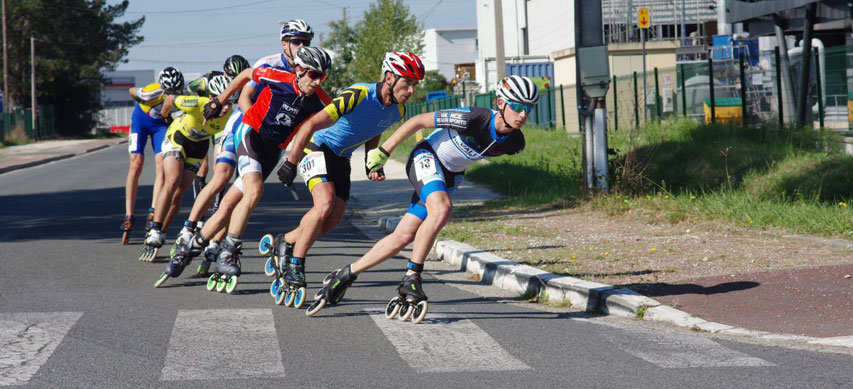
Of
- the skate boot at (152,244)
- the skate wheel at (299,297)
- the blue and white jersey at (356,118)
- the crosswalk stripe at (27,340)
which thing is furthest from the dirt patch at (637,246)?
the crosswalk stripe at (27,340)

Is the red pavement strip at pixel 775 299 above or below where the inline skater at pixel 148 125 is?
below

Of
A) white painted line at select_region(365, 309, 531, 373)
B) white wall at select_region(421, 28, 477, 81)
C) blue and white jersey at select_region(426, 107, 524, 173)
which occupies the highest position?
white wall at select_region(421, 28, 477, 81)

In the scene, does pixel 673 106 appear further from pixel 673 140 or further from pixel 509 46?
pixel 509 46

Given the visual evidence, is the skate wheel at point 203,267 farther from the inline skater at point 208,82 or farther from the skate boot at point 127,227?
the skate boot at point 127,227

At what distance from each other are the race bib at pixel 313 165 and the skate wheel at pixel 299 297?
841mm

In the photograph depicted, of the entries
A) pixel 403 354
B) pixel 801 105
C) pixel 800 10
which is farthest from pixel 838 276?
pixel 800 10

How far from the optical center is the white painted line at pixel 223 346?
505 centimetres

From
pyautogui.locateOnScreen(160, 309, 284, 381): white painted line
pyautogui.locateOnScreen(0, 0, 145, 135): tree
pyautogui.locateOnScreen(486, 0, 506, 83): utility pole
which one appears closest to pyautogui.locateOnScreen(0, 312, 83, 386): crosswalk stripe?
pyautogui.locateOnScreen(160, 309, 284, 381): white painted line

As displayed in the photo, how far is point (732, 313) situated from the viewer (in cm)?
663

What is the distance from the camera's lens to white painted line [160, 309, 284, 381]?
505 centimetres

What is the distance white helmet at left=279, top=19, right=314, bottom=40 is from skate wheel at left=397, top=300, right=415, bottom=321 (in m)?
2.85

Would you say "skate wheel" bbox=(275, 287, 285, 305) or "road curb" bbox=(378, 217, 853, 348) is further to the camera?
"skate wheel" bbox=(275, 287, 285, 305)

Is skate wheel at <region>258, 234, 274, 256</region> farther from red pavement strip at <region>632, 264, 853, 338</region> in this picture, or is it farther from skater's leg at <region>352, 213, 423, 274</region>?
red pavement strip at <region>632, 264, 853, 338</region>

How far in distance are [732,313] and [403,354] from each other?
253cm
